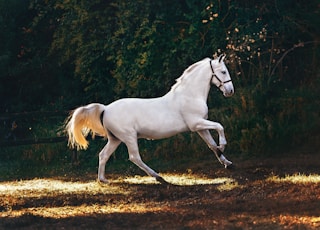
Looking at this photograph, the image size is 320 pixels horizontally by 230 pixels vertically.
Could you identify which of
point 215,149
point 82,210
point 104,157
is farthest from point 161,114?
point 82,210

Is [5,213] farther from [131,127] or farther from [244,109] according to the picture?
[244,109]

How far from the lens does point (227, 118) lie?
547 inches

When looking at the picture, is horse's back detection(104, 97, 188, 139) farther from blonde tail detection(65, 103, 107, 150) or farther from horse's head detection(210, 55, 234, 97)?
horse's head detection(210, 55, 234, 97)

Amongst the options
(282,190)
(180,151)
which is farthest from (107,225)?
(180,151)

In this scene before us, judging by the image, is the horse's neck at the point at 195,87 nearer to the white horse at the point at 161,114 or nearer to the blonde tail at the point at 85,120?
the white horse at the point at 161,114

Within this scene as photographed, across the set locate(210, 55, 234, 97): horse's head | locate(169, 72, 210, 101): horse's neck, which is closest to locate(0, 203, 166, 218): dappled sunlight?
locate(169, 72, 210, 101): horse's neck

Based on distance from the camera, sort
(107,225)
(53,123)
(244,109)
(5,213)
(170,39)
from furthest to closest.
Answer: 1. (53,123)
2. (170,39)
3. (244,109)
4. (5,213)
5. (107,225)

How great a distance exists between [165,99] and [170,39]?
4836 mm

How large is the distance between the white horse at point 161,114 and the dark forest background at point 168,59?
247 centimetres

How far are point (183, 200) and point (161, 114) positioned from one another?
2.36 metres

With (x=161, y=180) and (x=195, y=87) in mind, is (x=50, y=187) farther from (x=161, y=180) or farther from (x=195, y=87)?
(x=195, y=87)

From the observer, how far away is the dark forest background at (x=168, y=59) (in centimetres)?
1391

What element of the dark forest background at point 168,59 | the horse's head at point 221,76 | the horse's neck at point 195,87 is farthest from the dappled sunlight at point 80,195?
the dark forest background at point 168,59

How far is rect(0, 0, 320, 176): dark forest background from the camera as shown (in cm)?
1391
